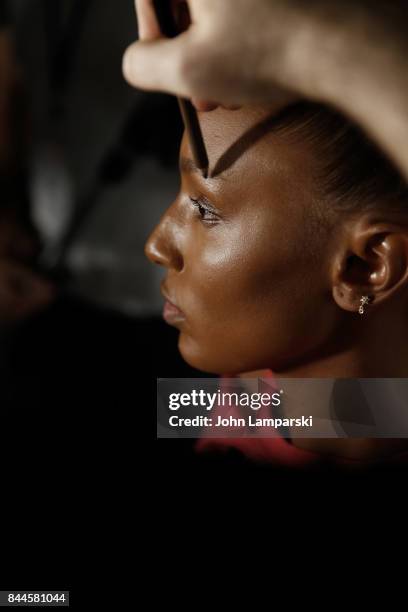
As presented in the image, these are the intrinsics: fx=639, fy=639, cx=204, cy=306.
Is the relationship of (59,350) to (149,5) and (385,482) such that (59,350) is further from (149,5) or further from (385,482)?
(149,5)

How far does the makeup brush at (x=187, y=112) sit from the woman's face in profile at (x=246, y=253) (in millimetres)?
20

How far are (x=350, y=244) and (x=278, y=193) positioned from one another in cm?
7

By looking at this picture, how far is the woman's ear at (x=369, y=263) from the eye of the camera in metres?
0.50

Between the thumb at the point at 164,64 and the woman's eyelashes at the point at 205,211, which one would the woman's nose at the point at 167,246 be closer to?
the woman's eyelashes at the point at 205,211

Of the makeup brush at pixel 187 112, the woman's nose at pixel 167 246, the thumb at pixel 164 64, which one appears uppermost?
the makeup brush at pixel 187 112

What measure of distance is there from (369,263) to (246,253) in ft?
0.33

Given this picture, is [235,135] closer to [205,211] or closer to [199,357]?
[205,211]

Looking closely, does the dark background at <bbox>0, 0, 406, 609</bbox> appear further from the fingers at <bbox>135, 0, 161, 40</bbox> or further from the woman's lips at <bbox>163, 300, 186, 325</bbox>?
the fingers at <bbox>135, 0, 161, 40</bbox>

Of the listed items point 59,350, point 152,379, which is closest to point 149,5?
point 152,379

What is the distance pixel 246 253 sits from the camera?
0.52 m

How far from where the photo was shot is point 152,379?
2.82 feet

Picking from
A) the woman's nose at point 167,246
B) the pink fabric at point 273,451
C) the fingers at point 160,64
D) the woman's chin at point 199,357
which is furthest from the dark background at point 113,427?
the fingers at point 160,64

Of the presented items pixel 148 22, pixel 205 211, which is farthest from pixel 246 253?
pixel 148 22

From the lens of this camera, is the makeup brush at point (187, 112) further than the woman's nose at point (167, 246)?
No
